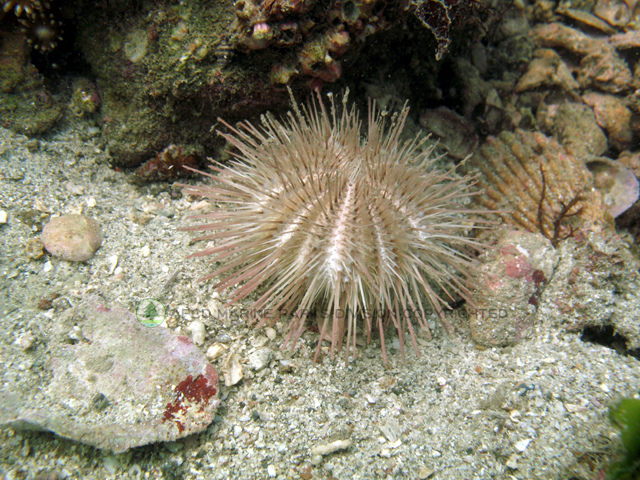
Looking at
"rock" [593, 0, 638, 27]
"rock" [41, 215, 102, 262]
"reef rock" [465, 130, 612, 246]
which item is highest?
"rock" [593, 0, 638, 27]

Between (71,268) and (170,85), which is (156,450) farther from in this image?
(170,85)

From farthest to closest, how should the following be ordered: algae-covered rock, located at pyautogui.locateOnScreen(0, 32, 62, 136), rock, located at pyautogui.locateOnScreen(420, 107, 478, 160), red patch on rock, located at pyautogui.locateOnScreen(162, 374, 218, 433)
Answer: rock, located at pyautogui.locateOnScreen(420, 107, 478, 160) < algae-covered rock, located at pyautogui.locateOnScreen(0, 32, 62, 136) < red patch on rock, located at pyautogui.locateOnScreen(162, 374, 218, 433)

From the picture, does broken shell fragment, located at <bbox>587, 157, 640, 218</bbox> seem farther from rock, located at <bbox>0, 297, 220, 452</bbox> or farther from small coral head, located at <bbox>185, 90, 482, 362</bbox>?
rock, located at <bbox>0, 297, 220, 452</bbox>

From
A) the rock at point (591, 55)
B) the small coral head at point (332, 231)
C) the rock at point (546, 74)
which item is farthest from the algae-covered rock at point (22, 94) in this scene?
the rock at point (591, 55)

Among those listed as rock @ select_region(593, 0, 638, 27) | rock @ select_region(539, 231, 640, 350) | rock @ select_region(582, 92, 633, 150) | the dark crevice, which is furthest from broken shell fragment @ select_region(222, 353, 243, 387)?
rock @ select_region(593, 0, 638, 27)

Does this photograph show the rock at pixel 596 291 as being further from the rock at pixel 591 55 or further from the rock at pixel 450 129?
the rock at pixel 591 55

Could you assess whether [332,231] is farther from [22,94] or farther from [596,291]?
[22,94]

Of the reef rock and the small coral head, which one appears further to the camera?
the reef rock

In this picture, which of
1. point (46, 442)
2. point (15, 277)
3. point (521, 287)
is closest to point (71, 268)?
point (15, 277)

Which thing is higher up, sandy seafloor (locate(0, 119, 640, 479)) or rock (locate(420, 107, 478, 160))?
rock (locate(420, 107, 478, 160))
